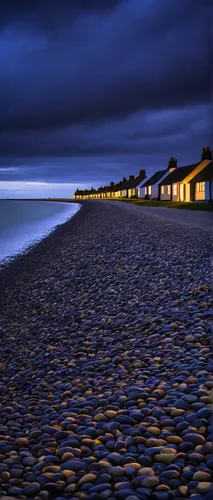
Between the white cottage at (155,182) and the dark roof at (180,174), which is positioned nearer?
the dark roof at (180,174)

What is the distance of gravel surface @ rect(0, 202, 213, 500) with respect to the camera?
376cm

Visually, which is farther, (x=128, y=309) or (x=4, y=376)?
(x=128, y=309)

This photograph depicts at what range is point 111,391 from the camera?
5.38m

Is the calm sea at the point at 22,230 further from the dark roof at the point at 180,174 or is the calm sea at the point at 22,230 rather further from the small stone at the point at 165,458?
the small stone at the point at 165,458

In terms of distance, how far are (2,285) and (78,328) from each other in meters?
7.58

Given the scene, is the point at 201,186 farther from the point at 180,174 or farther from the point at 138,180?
the point at 138,180

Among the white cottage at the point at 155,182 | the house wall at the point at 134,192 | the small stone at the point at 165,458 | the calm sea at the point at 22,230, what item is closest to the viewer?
the small stone at the point at 165,458

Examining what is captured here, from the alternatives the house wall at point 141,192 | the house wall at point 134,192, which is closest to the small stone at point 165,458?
the house wall at point 141,192

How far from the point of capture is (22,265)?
1995 cm

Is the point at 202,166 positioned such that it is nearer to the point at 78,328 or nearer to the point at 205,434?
the point at 78,328

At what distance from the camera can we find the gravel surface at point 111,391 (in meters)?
3.76

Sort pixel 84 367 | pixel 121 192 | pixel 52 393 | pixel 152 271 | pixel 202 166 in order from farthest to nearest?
pixel 121 192
pixel 202 166
pixel 152 271
pixel 84 367
pixel 52 393

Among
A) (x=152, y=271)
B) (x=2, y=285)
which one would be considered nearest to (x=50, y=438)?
(x=152, y=271)

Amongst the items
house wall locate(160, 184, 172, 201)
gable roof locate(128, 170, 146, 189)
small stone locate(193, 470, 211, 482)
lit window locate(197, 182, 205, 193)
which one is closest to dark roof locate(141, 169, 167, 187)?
house wall locate(160, 184, 172, 201)
